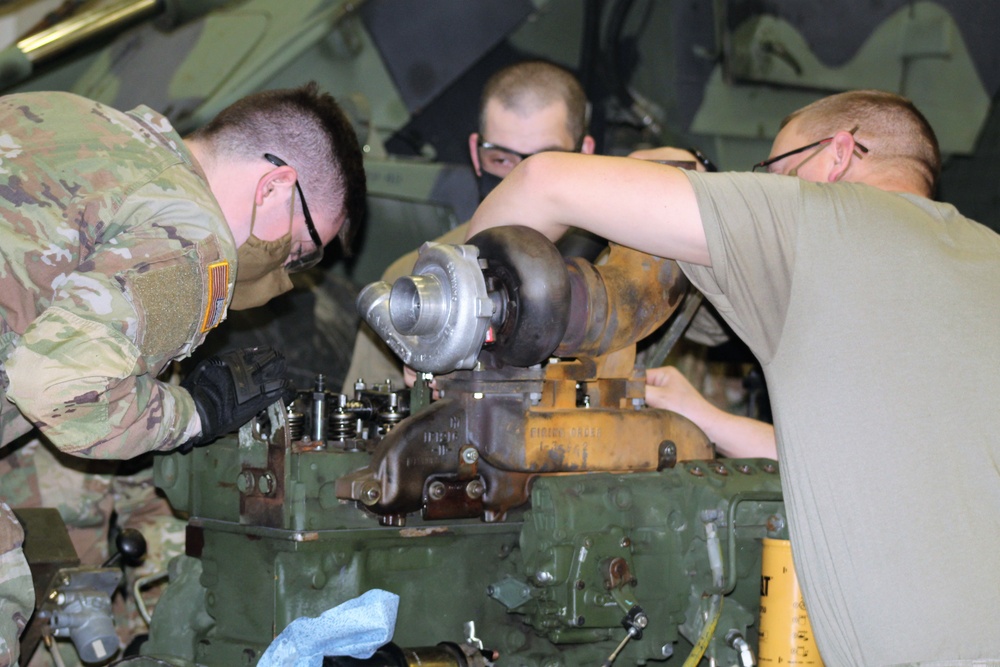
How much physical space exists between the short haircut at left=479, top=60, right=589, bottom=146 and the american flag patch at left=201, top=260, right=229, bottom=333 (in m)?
1.67

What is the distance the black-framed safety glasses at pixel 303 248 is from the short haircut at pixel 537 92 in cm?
119

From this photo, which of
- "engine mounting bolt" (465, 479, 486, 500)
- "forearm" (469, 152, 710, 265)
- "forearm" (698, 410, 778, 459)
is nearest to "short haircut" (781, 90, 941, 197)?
"forearm" (469, 152, 710, 265)

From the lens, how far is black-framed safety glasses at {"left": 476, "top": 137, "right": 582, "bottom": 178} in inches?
144

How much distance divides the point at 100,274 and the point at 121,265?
46mm

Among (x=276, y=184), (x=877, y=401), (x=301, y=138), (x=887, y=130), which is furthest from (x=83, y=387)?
(x=887, y=130)

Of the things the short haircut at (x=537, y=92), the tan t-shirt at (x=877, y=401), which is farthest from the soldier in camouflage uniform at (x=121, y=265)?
the short haircut at (x=537, y=92)

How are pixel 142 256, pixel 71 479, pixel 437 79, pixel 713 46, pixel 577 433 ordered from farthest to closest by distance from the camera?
pixel 713 46
pixel 437 79
pixel 71 479
pixel 577 433
pixel 142 256

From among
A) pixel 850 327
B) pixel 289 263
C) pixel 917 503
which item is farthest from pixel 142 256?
pixel 917 503

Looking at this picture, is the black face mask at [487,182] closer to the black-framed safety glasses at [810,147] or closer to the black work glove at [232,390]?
the black-framed safety glasses at [810,147]

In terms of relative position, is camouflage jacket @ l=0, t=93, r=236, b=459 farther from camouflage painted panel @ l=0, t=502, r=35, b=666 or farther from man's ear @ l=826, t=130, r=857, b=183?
man's ear @ l=826, t=130, r=857, b=183

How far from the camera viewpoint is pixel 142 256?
2170mm

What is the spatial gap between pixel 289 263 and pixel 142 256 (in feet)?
2.23

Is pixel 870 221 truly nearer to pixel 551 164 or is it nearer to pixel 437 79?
pixel 551 164

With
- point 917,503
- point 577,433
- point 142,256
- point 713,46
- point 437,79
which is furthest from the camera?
point 713,46
